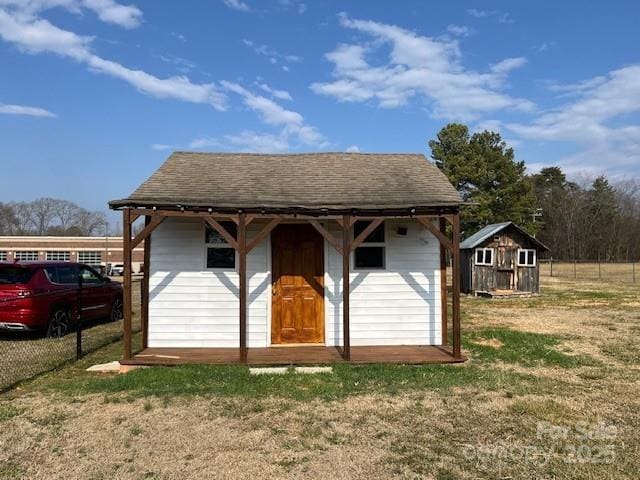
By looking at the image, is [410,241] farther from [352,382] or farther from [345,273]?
[352,382]

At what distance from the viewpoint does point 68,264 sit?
10547 mm

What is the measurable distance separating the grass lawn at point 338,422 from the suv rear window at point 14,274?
2.60 metres

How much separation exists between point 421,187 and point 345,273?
2380 millimetres

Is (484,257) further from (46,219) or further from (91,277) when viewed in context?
(46,219)

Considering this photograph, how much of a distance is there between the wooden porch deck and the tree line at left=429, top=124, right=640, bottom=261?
28034 millimetres

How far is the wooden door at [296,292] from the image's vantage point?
8.56m

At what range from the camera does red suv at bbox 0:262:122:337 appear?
888cm

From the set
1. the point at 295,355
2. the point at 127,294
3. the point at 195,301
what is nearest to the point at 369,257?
the point at 295,355

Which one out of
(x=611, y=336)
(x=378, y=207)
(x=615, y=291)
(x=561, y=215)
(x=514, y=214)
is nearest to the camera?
(x=378, y=207)

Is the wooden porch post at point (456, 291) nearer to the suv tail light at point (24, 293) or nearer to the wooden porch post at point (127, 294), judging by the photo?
the wooden porch post at point (127, 294)

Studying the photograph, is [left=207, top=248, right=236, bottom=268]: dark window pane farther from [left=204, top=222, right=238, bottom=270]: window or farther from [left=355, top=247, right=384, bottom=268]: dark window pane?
[left=355, top=247, right=384, bottom=268]: dark window pane

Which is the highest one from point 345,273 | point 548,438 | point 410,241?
point 410,241

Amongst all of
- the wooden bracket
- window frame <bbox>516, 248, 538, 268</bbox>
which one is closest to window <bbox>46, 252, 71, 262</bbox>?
window frame <bbox>516, 248, 538, 268</bbox>

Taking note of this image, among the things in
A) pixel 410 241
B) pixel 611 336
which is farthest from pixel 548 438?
pixel 611 336
